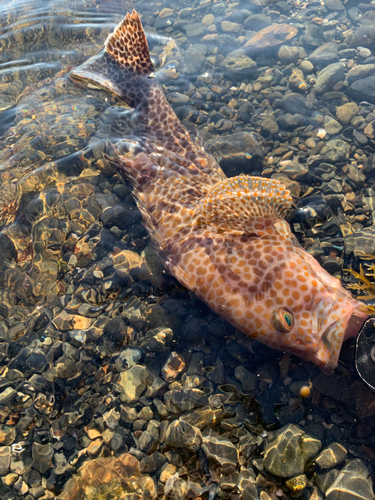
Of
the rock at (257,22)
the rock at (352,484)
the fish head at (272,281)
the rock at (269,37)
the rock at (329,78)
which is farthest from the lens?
the rock at (257,22)

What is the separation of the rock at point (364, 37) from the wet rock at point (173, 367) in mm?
8326

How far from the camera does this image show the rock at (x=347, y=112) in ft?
22.0

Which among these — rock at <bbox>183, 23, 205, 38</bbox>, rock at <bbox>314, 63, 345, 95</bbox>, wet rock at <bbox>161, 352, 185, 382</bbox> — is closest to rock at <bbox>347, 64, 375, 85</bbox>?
rock at <bbox>314, 63, 345, 95</bbox>

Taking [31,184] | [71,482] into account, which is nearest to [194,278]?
[71,482]

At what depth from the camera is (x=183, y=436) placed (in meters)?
3.71

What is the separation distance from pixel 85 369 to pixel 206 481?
6.24 ft

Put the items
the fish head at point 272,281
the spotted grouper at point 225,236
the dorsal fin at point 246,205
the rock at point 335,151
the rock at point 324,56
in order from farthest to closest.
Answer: the rock at point 324,56 < the rock at point 335,151 < the dorsal fin at point 246,205 < the spotted grouper at point 225,236 < the fish head at point 272,281

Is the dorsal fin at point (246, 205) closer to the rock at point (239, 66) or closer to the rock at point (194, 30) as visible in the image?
the rock at point (239, 66)

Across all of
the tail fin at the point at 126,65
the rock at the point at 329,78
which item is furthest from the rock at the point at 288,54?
the tail fin at the point at 126,65

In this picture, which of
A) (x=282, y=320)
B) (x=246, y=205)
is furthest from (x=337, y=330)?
(x=246, y=205)

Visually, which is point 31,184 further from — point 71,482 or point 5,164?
point 71,482

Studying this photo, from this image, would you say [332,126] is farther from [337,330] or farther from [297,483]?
[297,483]

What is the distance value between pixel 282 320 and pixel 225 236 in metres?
1.22

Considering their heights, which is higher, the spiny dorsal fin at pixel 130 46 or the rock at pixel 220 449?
the spiny dorsal fin at pixel 130 46
